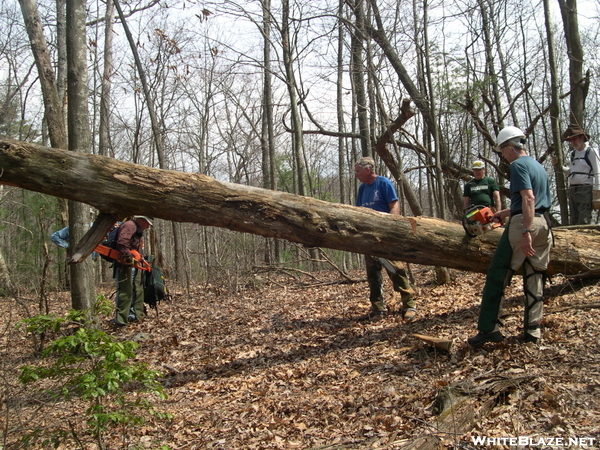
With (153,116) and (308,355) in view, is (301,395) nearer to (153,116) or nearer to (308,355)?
(308,355)

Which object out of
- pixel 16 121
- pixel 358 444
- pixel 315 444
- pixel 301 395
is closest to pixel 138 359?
pixel 301 395

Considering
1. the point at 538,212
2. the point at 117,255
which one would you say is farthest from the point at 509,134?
the point at 117,255

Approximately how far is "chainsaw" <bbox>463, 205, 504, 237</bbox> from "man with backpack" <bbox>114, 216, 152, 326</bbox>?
17.0 ft

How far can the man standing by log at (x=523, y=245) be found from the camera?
14.1 ft

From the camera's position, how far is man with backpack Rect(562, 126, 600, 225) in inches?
307

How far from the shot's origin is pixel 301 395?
178 inches

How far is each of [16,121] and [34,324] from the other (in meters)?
19.5

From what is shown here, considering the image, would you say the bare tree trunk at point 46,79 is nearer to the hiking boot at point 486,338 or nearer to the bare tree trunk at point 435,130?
the hiking boot at point 486,338

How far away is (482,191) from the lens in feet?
25.0

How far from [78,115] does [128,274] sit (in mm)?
2888

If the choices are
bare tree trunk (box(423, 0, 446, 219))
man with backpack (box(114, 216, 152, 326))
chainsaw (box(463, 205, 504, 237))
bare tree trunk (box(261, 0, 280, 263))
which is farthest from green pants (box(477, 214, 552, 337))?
bare tree trunk (box(261, 0, 280, 263))

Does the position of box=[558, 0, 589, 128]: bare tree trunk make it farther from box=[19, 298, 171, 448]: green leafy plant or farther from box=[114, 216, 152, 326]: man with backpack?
box=[19, 298, 171, 448]: green leafy plant

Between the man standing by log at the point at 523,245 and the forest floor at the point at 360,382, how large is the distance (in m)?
0.29

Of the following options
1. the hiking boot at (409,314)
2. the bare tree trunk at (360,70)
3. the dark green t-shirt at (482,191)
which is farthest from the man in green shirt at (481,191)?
the bare tree trunk at (360,70)
